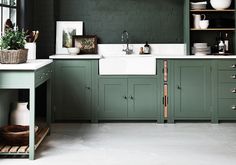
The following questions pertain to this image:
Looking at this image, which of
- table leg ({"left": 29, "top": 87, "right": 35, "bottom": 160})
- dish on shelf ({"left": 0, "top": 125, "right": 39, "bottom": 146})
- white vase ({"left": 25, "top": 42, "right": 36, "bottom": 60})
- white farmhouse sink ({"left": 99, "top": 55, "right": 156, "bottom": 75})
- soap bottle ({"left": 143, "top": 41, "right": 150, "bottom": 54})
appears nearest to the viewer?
table leg ({"left": 29, "top": 87, "right": 35, "bottom": 160})

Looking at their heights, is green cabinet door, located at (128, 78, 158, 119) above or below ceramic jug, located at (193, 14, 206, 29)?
below

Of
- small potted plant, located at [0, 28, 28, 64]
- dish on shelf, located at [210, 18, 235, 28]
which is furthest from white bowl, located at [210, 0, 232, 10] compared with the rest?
small potted plant, located at [0, 28, 28, 64]

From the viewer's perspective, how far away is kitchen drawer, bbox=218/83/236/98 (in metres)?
6.29

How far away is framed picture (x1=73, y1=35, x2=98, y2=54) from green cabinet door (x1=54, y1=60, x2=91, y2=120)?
69cm

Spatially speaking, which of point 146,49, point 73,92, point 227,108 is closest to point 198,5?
point 146,49

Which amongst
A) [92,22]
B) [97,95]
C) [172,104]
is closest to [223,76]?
[172,104]

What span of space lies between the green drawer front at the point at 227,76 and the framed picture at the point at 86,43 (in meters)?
2.09

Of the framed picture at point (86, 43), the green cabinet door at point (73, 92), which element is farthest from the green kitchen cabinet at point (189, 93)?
the framed picture at point (86, 43)

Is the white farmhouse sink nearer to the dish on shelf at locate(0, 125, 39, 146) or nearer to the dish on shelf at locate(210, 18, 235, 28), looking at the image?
the dish on shelf at locate(210, 18, 235, 28)

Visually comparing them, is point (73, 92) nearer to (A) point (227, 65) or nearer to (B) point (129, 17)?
(B) point (129, 17)

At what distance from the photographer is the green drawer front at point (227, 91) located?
629 centimetres

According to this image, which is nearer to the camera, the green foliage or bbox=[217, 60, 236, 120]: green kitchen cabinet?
the green foliage

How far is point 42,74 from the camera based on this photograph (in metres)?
4.71

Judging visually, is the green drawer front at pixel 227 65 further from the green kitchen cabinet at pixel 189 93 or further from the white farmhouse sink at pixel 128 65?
the white farmhouse sink at pixel 128 65
